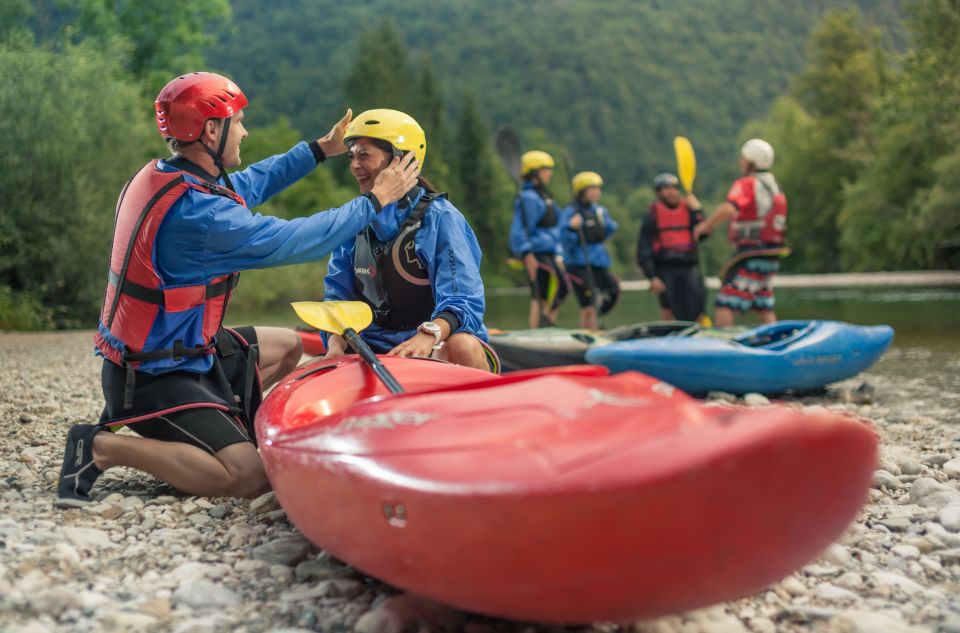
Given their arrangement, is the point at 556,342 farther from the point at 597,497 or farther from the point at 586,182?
the point at 597,497

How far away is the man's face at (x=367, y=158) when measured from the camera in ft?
12.6

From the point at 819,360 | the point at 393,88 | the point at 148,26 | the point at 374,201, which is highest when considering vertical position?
the point at 393,88

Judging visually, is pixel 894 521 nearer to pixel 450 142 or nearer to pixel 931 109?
pixel 931 109

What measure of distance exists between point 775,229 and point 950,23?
572 inches

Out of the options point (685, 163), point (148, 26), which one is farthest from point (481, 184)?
point (685, 163)

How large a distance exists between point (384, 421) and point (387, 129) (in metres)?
1.87

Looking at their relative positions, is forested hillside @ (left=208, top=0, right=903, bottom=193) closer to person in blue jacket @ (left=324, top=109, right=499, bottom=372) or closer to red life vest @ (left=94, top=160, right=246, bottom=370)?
person in blue jacket @ (left=324, top=109, right=499, bottom=372)

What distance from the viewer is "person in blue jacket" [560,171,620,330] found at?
10.3 meters

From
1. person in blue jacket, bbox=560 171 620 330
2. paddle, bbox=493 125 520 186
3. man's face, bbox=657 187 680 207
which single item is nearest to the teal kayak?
man's face, bbox=657 187 680 207

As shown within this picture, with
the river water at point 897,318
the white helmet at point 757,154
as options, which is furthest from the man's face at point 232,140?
the white helmet at point 757,154

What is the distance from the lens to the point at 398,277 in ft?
12.8

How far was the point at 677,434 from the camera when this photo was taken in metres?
1.79

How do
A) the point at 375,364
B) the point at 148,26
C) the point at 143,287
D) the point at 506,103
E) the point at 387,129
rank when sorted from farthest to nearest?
the point at 506,103
the point at 148,26
the point at 387,129
the point at 143,287
the point at 375,364

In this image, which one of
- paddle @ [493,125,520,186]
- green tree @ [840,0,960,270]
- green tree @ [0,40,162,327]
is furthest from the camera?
green tree @ [840,0,960,270]
